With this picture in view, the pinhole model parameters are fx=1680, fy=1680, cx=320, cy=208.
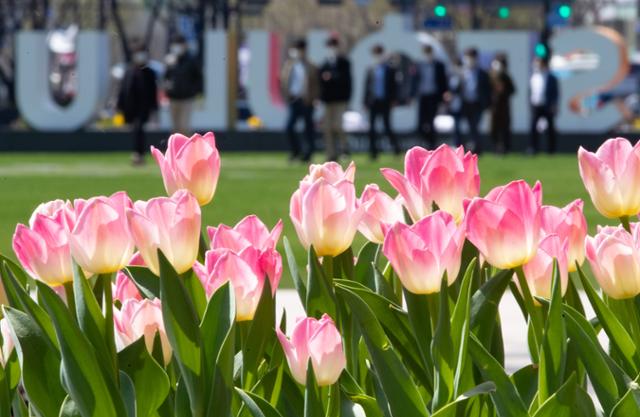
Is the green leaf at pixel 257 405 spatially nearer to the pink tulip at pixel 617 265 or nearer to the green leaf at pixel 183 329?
the green leaf at pixel 183 329

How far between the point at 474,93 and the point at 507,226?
24.8 m

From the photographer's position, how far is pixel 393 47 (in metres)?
29.6

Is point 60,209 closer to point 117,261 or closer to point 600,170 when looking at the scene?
point 117,261

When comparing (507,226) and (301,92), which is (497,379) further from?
(301,92)

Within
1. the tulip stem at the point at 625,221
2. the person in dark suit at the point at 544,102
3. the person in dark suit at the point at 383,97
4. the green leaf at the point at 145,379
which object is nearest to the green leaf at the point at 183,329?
the green leaf at the point at 145,379

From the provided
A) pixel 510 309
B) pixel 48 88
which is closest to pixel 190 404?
pixel 510 309

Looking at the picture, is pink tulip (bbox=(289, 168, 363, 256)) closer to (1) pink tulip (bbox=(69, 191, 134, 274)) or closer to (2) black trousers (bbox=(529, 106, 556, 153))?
(1) pink tulip (bbox=(69, 191, 134, 274))

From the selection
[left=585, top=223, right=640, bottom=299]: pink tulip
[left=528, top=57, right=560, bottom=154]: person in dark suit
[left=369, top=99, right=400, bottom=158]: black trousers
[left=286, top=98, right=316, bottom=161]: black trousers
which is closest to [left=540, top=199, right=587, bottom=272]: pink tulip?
[left=585, top=223, right=640, bottom=299]: pink tulip

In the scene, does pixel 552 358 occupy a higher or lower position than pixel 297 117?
higher

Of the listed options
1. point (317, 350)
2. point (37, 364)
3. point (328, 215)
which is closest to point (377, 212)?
point (328, 215)

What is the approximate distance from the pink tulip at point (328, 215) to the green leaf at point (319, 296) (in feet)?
0.26

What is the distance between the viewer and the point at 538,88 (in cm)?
2786

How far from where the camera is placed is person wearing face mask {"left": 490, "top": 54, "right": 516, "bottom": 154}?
26656mm

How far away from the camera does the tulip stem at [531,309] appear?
227 cm
